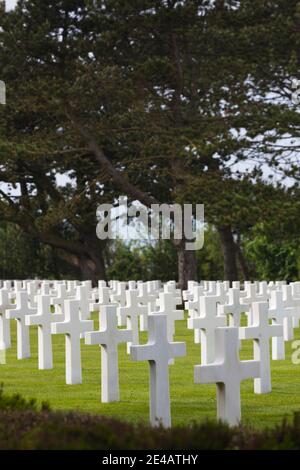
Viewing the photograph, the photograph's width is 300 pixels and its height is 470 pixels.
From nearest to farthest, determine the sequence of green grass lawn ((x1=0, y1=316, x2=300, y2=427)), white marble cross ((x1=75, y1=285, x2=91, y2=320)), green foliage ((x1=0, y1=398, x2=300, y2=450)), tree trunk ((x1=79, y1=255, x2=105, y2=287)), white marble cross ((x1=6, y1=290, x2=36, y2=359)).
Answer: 1. green foliage ((x1=0, y1=398, x2=300, y2=450))
2. green grass lawn ((x1=0, y1=316, x2=300, y2=427))
3. white marble cross ((x1=6, y1=290, x2=36, y2=359))
4. white marble cross ((x1=75, y1=285, x2=91, y2=320))
5. tree trunk ((x1=79, y1=255, x2=105, y2=287))

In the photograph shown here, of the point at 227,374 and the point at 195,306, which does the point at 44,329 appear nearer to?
the point at 195,306

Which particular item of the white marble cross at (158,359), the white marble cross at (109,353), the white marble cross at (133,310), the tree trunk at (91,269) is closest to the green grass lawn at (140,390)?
the white marble cross at (109,353)

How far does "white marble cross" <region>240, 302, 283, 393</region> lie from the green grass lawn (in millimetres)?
155

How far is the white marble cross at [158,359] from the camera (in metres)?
9.50

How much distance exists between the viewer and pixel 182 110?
33312mm

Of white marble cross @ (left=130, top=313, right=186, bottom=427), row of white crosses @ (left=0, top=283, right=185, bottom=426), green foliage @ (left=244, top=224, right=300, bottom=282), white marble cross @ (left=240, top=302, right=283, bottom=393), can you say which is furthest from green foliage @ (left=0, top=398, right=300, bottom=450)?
green foliage @ (left=244, top=224, right=300, bottom=282)

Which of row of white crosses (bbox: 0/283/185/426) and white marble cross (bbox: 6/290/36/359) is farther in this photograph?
white marble cross (bbox: 6/290/36/359)

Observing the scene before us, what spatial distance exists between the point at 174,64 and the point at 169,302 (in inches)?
719

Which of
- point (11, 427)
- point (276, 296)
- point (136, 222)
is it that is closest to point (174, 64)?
point (136, 222)

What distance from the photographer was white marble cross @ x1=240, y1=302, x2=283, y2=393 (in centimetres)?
1147

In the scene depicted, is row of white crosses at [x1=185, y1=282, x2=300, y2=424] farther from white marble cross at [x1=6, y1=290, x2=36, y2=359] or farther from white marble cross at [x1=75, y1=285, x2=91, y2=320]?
white marble cross at [x1=6, y1=290, x2=36, y2=359]

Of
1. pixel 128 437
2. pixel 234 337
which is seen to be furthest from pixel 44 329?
pixel 128 437

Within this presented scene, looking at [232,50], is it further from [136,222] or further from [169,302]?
[169,302]

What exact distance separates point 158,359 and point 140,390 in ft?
10.2
